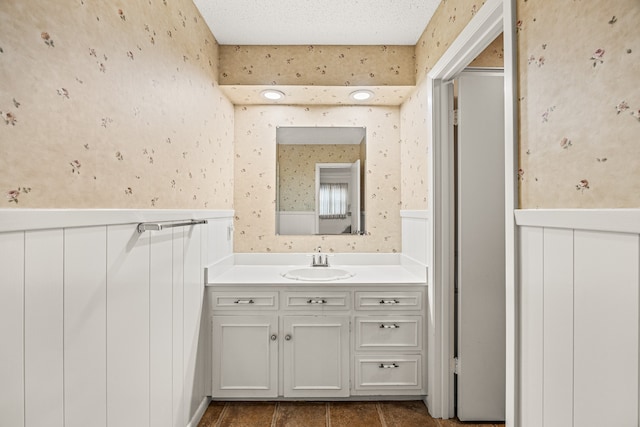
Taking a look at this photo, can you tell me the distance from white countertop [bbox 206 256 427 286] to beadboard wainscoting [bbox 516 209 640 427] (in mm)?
1098

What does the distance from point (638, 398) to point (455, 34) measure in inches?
67.2

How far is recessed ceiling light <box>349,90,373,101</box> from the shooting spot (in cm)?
261

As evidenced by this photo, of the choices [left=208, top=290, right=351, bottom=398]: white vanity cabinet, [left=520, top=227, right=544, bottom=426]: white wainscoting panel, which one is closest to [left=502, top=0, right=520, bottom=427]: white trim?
[left=520, top=227, right=544, bottom=426]: white wainscoting panel

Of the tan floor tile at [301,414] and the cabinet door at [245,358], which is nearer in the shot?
the tan floor tile at [301,414]

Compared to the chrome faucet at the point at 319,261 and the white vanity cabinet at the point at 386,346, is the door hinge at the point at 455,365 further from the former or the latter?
the chrome faucet at the point at 319,261

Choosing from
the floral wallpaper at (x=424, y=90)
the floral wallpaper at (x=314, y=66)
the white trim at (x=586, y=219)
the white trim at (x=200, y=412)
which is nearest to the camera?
the white trim at (x=586, y=219)

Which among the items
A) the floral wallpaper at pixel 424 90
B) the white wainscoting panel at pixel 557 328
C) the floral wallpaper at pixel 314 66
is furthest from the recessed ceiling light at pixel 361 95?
the white wainscoting panel at pixel 557 328

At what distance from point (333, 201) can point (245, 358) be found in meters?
1.39

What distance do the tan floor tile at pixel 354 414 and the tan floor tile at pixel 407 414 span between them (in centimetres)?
7

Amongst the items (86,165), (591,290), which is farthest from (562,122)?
(86,165)

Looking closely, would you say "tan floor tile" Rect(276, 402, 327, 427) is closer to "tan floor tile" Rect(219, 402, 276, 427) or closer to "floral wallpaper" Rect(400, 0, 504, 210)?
"tan floor tile" Rect(219, 402, 276, 427)

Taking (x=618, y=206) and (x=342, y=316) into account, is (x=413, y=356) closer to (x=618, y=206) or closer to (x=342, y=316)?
(x=342, y=316)

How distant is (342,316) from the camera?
88.6 inches

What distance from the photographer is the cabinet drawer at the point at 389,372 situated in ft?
7.39
